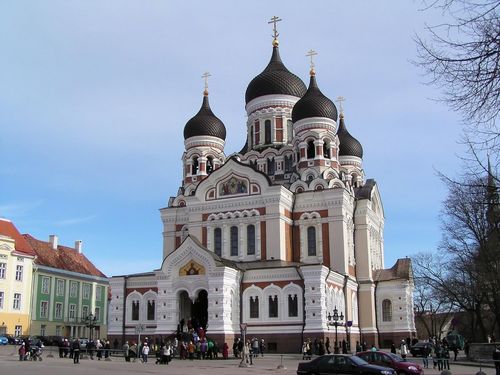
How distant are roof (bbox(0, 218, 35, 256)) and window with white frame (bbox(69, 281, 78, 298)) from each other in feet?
22.9

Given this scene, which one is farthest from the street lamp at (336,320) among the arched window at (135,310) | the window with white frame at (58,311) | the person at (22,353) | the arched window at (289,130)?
the window with white frame at (58,311)

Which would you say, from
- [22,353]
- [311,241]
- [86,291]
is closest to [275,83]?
[311,241]

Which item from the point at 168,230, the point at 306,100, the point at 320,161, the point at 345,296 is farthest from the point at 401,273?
the point at 168,230

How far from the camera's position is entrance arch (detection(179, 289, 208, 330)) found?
3909 cm

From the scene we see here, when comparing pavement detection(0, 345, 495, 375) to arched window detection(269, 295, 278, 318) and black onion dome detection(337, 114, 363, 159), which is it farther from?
black onion dome detection(337, 114, 363, 159)

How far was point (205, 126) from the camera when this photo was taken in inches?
1996

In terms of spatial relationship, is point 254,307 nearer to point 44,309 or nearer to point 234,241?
point 234,241

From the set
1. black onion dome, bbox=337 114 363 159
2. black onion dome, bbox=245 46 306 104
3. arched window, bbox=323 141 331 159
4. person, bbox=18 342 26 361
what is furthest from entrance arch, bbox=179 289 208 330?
black onion dome, bbox=337 114 363 159

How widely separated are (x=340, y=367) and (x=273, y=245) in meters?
22.3

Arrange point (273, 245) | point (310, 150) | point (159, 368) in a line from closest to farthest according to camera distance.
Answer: point (159, 368)
point (273, 245)
point (310, 150)

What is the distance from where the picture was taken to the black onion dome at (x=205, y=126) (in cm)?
5059

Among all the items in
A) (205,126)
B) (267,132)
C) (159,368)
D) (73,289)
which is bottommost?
(159,368)

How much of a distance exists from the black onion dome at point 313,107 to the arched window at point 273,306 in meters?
15.6

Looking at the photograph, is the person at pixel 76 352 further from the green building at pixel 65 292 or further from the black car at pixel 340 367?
the green building at pixel 65 292
